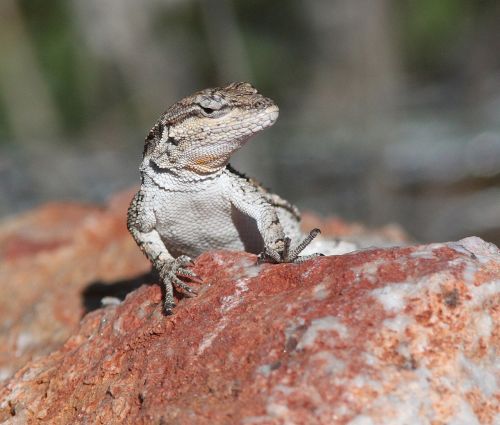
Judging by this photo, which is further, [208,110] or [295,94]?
[295,94]

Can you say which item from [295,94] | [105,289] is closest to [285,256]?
[105,289]

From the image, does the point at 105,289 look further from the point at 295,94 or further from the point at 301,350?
the point at 295,94

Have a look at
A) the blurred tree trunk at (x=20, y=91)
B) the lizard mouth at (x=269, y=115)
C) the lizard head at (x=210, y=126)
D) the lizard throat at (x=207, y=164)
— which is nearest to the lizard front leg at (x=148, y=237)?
the lizard head at (x=210, y=126)

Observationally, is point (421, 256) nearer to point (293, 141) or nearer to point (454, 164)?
point (454, 164)

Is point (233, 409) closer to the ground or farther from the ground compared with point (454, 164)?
farther from the ground

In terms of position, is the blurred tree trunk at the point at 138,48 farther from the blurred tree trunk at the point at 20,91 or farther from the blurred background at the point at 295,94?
the blurred tree trunk at the point at 20,91

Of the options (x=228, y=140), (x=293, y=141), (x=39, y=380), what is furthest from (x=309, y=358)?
(x=293, y=141)
